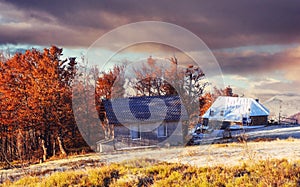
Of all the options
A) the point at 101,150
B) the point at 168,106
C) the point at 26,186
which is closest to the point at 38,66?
the point at 101,150

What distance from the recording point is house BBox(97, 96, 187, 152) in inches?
980

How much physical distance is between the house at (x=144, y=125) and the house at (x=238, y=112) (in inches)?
686

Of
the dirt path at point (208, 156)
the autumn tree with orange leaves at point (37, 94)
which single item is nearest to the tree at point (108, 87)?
the autumn tree with orange leaves at point (37, 94)

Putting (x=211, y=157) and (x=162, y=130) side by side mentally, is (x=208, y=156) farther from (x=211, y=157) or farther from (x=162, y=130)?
(x=162, y=130)

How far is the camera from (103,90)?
109 ft

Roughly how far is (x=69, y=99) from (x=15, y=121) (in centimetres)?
538

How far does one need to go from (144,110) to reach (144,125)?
1700 millimetres

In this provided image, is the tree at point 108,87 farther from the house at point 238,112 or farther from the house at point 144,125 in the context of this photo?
the house at point 238,112

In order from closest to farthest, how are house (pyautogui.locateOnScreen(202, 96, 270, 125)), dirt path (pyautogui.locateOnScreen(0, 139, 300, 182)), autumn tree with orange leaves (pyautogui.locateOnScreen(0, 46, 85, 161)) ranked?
dirt path (pyautogui.locateOnScreen(0, 139, 300, 182)) → autumn tree with orange leaves (pyautogui.locateOnScreen(0, 46, 85, 161)) → house (pyautogui.locateOnScreen(202, 96, 270, 125))

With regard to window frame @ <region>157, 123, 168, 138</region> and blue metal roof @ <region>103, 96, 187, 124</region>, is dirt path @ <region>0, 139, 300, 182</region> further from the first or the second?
blue metal roof @ <region>103, 96, 187, 124</region>

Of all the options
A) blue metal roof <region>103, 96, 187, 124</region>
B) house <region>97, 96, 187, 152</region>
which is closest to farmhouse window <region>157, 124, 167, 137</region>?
house <region>97, 96, 187, 152</region>

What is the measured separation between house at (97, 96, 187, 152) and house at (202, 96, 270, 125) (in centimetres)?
1743

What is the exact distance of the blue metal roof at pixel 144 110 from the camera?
1003 inches

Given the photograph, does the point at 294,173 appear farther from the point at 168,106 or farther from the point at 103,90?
the point at 103,90
